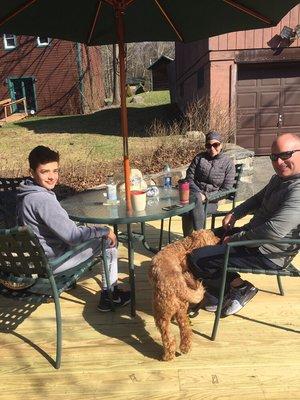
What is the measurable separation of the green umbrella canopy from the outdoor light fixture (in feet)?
25.6

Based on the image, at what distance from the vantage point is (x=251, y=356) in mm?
2615

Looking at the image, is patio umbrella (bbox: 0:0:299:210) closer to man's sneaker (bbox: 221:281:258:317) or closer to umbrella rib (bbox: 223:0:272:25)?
umbrella rib (bbox: 223:0:272:25)

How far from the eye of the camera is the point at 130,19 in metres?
3.91

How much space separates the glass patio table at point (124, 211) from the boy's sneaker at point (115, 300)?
0.56ft

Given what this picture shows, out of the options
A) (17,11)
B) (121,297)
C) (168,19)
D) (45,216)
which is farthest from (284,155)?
(17,11)

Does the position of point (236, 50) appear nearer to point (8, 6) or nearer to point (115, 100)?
point (8, 6)

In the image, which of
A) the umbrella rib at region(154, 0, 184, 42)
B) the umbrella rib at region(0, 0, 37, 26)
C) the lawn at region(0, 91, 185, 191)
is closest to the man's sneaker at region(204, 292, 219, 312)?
the umbrella rib at region(154, 0, 184, 42)

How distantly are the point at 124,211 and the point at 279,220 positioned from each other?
125 cm

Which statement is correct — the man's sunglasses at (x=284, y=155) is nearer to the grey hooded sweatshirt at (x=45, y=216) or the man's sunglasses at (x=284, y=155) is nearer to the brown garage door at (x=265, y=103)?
the grey hooded sweatshirt at (x=45, y=216)

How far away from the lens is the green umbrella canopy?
321 centimetres

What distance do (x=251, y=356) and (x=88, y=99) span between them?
906 inches

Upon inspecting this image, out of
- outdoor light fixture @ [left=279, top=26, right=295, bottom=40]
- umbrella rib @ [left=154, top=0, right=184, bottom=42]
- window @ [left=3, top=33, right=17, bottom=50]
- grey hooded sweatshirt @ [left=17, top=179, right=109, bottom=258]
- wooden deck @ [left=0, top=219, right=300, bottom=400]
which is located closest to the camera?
wooden deck @ [left=0, top=219, right=300, bottom=400]

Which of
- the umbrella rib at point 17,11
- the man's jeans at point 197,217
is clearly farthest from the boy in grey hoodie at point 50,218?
the man's jeans at point 197,217

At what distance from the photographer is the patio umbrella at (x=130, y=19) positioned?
3.12 meters
